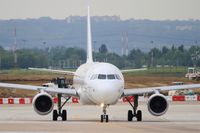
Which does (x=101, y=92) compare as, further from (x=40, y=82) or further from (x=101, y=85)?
(x=40, y=82)

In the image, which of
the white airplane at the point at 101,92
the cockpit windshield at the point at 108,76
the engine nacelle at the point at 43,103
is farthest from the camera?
the engine nacelle at the point at 43,103

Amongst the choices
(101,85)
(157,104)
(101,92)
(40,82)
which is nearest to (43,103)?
(101,85)

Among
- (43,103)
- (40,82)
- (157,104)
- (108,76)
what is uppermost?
(108,76)

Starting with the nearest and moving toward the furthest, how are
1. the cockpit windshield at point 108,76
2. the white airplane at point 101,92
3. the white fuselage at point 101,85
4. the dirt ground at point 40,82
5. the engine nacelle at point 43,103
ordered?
the white fuselage at point 101,85 → the white airplane at point 101,92 → the cockpit windshield at point 108,76 → the engine nacelle at point 43,103 → the dirt ground at point 40,82

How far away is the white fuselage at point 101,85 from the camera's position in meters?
43.8

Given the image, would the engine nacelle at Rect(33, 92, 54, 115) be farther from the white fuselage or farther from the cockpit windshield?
the cockpit windshield

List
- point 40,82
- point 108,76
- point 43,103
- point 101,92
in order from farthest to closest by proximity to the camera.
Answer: point 40,82, point 43,103, point 108,76, point 101,92

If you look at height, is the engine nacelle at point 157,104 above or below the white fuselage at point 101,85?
below

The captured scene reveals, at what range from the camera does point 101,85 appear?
4412 centimetres

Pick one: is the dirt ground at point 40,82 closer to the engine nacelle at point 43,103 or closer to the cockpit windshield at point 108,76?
the engine nacelle at point 43,103

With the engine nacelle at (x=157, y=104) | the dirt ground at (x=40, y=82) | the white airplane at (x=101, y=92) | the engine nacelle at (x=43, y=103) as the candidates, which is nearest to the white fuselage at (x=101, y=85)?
the white airplane at (x=101, y=92)

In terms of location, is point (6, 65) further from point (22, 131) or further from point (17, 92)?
point (22, 131)

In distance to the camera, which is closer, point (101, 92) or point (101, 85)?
point (101, 92)

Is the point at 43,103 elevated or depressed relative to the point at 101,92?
depressed
